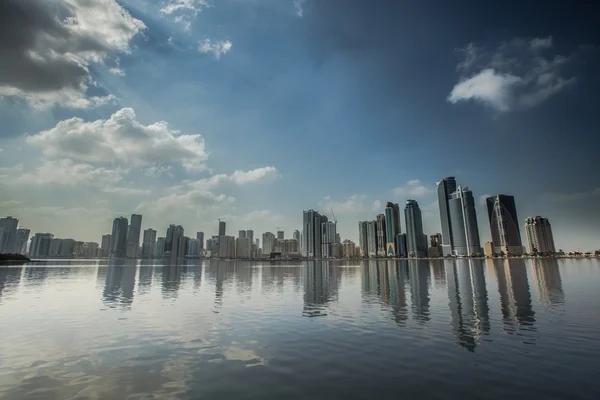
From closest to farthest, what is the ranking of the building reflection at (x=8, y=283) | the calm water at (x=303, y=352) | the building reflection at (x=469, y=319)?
the calm water at (x=303, y=352) → the building reflection at (x=469, y=319) → the building reflection at (x=8, y=283)

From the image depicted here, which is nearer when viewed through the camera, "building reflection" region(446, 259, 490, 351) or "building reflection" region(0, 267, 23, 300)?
"building reflection" region(446, 259, 490, 351)

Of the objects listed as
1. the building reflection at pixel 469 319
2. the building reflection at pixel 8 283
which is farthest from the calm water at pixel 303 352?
the building reflection at pixel 8 283

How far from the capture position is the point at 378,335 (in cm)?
2498

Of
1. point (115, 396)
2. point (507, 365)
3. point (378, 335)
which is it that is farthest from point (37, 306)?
point (507, 365)

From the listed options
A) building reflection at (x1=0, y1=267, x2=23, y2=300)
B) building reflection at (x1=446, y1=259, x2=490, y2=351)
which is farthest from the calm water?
building reflection at (x1=0, y1=267, x2=23, y2=300)

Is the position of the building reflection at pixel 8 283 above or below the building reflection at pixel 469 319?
above

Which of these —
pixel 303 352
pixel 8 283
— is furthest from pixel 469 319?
pixel 8 283

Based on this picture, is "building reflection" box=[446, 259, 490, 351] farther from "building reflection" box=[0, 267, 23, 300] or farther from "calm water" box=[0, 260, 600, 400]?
"building reflection" box=[0, 267, 23, 300]

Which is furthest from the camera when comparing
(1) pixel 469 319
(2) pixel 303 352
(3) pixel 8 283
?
(3) pixel 8 283

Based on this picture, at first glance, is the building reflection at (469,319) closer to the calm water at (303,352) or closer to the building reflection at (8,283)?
the calm water at (303,352)

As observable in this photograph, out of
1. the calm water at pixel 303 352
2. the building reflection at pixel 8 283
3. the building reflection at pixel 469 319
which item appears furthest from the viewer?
the building reflection at pixel 8 283

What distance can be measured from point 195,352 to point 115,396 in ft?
23.7

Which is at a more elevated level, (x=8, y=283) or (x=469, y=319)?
(x=8, y=283)

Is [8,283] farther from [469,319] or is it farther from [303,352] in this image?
[469,319]
